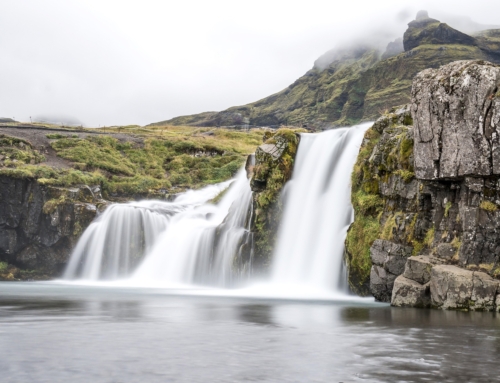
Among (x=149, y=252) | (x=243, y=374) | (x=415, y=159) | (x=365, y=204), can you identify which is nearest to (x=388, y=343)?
(x=243, y=374)

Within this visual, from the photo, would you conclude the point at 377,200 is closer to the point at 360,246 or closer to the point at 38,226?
the point at 360,246

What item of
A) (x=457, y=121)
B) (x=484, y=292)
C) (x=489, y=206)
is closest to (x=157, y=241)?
(x=457, y=121)

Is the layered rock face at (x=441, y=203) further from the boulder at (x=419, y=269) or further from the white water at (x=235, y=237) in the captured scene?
the white water at (x=235, y=237)

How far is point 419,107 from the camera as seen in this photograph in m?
22.8

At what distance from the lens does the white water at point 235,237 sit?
1153 inches

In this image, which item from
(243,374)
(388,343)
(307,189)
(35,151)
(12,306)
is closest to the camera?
(243,374)

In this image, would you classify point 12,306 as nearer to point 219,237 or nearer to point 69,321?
point 69,321

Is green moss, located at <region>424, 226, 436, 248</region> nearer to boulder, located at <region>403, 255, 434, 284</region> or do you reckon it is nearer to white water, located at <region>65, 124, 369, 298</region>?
boulder, located at <region>403, 255, 434, 284</region>

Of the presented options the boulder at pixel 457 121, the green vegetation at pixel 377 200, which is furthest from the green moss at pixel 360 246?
the boulder at pixel 457 121

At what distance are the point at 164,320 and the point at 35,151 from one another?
39.5 metres

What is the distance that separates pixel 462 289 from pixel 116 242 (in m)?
27.3

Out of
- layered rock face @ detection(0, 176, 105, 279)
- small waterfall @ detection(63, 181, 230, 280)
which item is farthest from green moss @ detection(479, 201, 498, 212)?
layered rock face @ detection(0, 176, 105, 279)

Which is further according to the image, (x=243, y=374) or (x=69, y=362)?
(x=69, y=362)

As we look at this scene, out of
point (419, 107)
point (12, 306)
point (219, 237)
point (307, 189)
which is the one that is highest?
point (419, 107)
